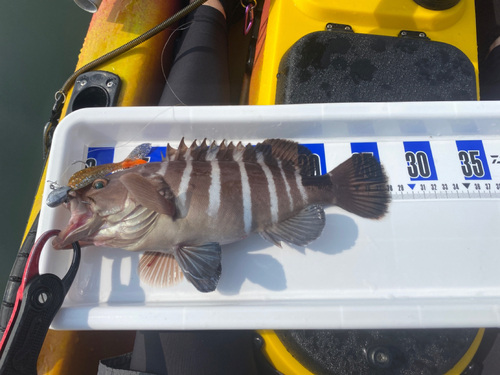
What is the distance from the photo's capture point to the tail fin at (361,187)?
4.60ft

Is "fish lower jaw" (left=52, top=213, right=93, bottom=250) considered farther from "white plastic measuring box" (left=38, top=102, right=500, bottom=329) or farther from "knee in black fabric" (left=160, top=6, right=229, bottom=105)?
"knee in black fabric" (left=160, top=6, right=229, bottom=105)

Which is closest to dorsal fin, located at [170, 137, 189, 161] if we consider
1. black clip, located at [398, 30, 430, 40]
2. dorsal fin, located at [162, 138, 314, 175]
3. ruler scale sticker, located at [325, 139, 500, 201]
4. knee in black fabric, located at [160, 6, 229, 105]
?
dorsal fin, located at [162, 138, 314, 175]

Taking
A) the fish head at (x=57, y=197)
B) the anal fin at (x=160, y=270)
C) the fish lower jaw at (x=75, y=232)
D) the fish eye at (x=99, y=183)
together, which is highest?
the fish eye at (x=99, y=183)

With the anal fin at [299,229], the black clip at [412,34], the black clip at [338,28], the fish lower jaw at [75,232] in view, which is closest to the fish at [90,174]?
the fish lower jaw at [75,232]

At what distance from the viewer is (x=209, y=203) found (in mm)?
1234

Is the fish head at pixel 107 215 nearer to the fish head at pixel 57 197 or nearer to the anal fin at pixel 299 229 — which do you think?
the fish head at pixel 57 197

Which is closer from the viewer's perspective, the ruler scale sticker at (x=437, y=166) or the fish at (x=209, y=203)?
the fish at (x=209, y=203)

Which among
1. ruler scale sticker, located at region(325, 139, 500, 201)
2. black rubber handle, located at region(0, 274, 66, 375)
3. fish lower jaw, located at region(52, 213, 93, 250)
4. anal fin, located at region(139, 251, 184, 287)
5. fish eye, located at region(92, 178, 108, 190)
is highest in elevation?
ruler scale sticker, located at region(325, 139, 500, 201)

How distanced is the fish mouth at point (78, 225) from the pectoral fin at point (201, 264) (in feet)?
1.23

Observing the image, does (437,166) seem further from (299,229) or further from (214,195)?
(214,195)

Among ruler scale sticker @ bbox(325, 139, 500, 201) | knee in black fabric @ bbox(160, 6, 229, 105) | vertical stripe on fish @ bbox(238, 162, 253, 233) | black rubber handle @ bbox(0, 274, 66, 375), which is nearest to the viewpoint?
black rubber handle @ bbox(0, 274, 66, 375)

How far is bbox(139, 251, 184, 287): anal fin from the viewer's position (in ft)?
4.49

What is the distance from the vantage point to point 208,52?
2.19 metres

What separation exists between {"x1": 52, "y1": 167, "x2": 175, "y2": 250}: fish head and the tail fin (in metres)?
0.82
